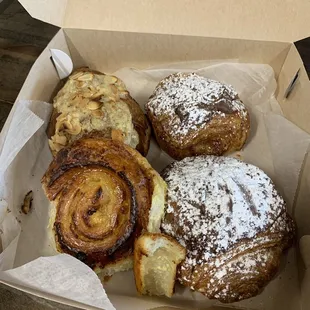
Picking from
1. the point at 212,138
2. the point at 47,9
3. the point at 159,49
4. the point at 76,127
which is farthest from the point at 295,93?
the point at 47,9

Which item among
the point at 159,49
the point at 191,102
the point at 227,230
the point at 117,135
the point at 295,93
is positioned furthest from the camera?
the point at 159,49

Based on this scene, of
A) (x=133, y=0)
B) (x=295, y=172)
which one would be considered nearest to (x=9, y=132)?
(x=133, y=0)

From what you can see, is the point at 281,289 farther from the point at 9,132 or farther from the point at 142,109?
the point at 9,132

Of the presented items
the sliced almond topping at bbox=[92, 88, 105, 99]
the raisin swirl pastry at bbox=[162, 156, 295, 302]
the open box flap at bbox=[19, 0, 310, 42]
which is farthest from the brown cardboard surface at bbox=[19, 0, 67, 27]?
the raisin swirl pastry at bbox=[162, 156, 295, 302]

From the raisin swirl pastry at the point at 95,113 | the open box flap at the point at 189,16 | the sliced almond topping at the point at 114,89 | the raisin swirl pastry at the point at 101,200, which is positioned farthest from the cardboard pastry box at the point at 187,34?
the raisin swirl pastry at the point at 101,200

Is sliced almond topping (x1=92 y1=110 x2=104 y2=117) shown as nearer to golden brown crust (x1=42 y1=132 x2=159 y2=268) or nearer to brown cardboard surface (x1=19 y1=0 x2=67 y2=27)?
golden brown crust (x1=42 y1=132 x2=159 y2=268)

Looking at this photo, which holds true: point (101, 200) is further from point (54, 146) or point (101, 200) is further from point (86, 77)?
point (86, 77)
